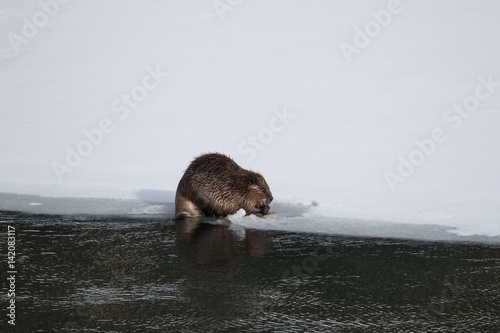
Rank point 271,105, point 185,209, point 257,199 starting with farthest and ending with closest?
point 271,105 → point 257,199 → point 185,209

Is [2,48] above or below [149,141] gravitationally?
above

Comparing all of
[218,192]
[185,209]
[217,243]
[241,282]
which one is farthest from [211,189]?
[241,282]

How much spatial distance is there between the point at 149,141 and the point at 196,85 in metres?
2.26

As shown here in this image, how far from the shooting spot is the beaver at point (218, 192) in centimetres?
674

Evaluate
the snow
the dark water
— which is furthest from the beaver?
the dark water

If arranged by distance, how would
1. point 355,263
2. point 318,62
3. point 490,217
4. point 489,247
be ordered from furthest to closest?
1. point 318,62
2. point 490,217
3. point 489,247
4. point 355,263

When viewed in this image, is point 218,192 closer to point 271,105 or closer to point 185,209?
point 185,209

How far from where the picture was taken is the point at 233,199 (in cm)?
680

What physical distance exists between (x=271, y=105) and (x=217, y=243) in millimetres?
5209

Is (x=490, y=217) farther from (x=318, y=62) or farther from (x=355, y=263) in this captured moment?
(x=318, y=62)

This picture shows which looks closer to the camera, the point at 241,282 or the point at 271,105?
the point at 241,282

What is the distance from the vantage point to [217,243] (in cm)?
561

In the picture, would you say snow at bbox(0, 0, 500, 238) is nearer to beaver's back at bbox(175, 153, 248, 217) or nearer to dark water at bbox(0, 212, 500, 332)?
beaver's back at bbox(175, 153, 248, 217)

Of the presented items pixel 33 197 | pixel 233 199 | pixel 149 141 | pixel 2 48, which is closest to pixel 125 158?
pixel 149 141
